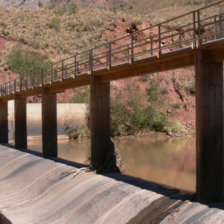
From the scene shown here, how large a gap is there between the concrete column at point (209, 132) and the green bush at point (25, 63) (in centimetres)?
4652

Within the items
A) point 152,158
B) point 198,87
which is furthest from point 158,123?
point 198,87

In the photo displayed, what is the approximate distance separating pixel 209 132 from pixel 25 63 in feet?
167

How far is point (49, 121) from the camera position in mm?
25266

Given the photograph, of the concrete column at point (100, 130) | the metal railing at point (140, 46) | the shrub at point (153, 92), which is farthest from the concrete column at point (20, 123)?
the shrub at point (153, 92)

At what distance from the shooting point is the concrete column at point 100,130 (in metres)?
18.4

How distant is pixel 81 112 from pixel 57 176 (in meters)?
25.8

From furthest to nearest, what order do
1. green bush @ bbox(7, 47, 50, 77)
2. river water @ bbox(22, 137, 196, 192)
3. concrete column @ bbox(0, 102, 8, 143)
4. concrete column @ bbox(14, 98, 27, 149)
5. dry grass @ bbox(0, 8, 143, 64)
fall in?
dry grass @ bbox(0, 8, 143, 64), green bush @ bbox(7, 47, 50, 77), concrete column @ bbox(0, 102, 8, 143), concrete column @ bbox(14, 98, 27, 149), river water @ bbox(22, 137, 196, 192)

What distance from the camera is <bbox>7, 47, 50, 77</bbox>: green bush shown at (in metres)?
57.8

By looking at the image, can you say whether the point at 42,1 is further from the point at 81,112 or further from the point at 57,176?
the point at 57,176

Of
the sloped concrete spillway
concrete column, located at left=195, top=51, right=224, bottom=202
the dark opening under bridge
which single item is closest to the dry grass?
the sloped concrete spillway

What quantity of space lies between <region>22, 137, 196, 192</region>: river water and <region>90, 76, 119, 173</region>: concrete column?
2.08 metres

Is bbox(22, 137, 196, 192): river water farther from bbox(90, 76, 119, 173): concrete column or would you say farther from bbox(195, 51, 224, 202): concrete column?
bbox(195, 51, 224, 202): concrete column

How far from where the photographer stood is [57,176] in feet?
62.2

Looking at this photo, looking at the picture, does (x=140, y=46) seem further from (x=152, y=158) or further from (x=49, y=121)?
(x=49, y=121)
